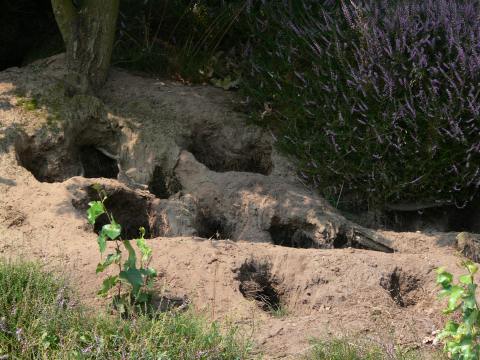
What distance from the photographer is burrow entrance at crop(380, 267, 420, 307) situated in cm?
526

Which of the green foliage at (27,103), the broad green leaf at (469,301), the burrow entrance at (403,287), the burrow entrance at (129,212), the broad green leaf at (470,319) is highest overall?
the broad green leaf at (469,301)

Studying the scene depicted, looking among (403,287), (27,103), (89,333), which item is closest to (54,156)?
(27,103)

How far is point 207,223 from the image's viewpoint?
6242 mm

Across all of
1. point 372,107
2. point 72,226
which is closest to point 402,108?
point 372,107

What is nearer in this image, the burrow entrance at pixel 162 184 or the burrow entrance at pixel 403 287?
the burrow entrance at pixel 403 287

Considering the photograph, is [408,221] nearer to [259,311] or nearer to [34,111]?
[259,311]

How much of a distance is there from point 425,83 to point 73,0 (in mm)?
3090

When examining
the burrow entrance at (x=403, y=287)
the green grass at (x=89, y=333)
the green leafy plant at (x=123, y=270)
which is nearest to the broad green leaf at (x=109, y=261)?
the green leafy plant at (x=123, y=270)

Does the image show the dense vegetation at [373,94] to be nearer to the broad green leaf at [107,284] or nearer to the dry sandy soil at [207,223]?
the dry sandy soil at [207,223]

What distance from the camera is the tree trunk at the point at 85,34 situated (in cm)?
680

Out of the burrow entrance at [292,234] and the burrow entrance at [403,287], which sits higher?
the burrow entrance at [403,287]

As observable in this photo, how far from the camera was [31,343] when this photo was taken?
411 centimetres

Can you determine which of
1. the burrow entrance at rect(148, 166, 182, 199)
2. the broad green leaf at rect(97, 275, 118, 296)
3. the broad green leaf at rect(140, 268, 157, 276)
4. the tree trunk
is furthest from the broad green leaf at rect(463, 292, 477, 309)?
the tree trunk

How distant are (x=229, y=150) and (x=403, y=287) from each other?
2.23 meters
